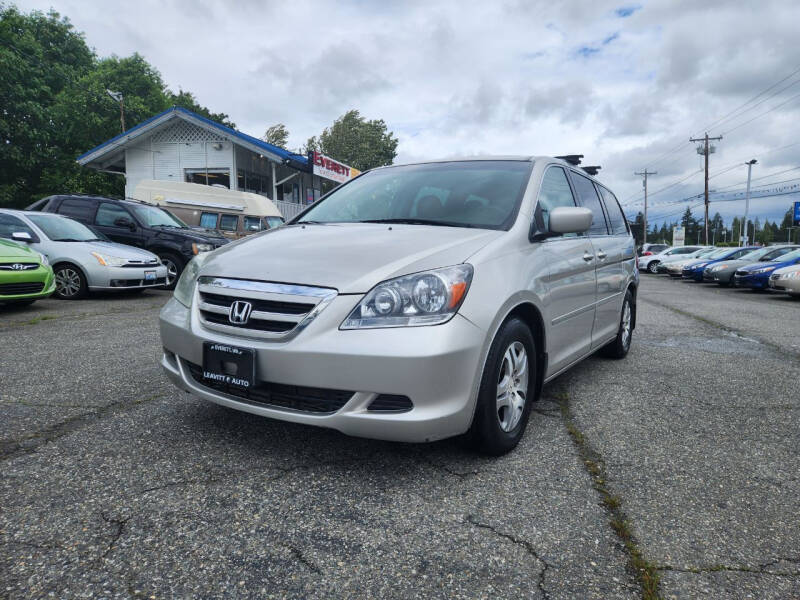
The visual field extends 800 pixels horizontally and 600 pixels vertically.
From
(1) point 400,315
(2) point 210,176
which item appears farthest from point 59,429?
(2) point 210,176

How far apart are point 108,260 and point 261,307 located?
288 inches

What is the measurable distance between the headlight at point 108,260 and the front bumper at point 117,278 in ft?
0.21

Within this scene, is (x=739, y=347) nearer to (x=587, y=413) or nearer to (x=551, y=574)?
(x=587, y=413)

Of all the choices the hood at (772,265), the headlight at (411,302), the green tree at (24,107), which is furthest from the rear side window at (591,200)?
the green tree at (24,107)

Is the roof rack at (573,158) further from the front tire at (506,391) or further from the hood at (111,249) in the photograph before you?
the hood at (111,249)

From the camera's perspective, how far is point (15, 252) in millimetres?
6973

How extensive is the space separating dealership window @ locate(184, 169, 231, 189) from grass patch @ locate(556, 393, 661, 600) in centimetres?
2146

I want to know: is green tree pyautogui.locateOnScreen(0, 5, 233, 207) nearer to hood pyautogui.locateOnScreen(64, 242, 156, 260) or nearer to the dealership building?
the dealership building

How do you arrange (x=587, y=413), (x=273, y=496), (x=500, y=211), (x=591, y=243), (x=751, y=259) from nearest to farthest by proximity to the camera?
(x=273, y=496)
(x=500, y=211)
(x=587, y=413)
(x=591, y=243)
(x=751, y=259)

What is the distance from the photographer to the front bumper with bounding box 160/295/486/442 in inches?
87.1

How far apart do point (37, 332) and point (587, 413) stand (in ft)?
18.3

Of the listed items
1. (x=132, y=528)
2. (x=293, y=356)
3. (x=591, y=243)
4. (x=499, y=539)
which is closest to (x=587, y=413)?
(x=591, y=243)

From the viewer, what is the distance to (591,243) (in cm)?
400

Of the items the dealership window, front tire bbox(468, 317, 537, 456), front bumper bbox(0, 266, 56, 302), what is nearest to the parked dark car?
front bumper bbox(0, 266, 56, 302)
